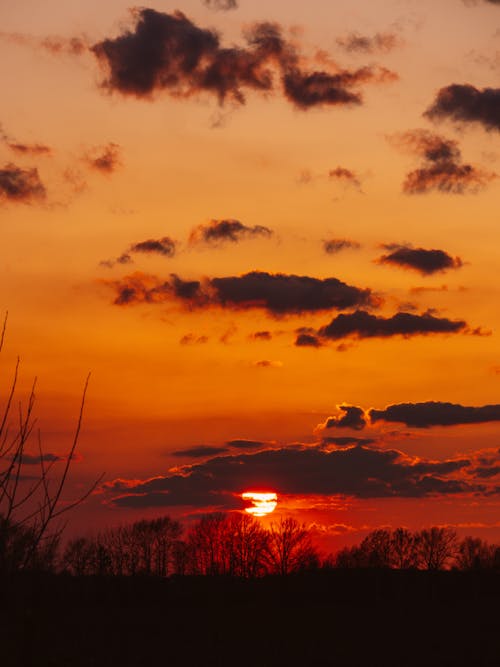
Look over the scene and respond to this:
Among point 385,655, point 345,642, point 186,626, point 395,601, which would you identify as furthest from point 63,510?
point 395,601

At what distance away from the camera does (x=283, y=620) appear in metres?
82.2

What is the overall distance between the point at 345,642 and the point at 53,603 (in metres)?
24.9

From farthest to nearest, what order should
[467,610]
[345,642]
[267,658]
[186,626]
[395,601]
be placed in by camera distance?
[395,601]
[467,610]
[186,626]
[345,642]
[267,658]

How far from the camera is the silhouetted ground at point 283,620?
2373 inches

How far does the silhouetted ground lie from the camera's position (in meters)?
60.3

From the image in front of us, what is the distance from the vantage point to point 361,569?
380ft

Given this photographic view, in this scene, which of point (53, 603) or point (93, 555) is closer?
point (53, 603)

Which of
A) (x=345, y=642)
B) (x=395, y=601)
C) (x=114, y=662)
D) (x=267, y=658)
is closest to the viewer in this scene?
(x=114, y=662)

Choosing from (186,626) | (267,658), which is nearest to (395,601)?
(186,626)

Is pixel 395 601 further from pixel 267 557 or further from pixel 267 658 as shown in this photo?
pixel 267 658

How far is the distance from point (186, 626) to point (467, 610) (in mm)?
30712

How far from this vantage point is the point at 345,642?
2771 inches

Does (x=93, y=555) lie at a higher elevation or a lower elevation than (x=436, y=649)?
higher

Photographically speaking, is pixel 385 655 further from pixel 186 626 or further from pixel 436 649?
pixel 186 626
